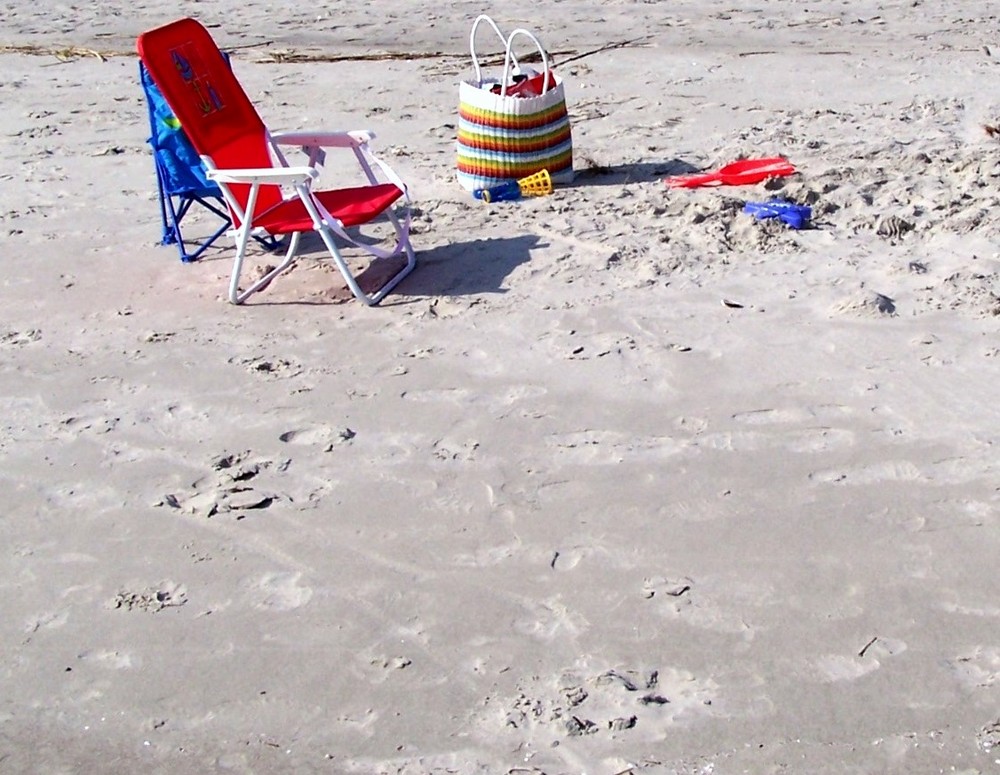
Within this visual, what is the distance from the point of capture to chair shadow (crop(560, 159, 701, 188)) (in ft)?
22.5

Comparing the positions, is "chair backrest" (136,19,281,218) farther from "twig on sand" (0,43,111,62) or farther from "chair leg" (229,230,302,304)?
"twig on sand" (0,43,111,62)

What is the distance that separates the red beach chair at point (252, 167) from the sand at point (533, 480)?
220mm

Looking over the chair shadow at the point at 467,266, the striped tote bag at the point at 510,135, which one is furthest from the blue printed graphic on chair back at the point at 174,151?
the striped tote bag at the point at 510,135

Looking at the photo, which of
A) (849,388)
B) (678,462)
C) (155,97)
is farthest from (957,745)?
(155,97)

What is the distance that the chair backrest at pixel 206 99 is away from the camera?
567cm

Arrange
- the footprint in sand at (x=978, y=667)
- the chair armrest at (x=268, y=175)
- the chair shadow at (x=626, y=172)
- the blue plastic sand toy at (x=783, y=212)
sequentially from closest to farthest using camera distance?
the footprint in sand at (x=978, y=667), the chair armrest at (x=268, y=175), the blue plastic sand toy at (x=783, y=212), the chair shadow at (x=626, y=172)

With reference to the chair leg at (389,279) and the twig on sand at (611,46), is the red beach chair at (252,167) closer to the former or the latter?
the chair leg at (389,279)

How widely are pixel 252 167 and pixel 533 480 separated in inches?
110

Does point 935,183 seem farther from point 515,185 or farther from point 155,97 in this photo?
point 155,97

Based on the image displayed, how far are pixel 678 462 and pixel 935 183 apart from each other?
3030mm

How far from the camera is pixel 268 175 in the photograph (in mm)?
5402

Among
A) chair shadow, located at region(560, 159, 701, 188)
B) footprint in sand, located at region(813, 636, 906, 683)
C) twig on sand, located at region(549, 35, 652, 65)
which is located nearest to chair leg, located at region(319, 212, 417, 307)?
chair shadow, located at region(560, 159, 701, 188)

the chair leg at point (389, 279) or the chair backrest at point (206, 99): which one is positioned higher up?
the chair backrest at point (206, 99)

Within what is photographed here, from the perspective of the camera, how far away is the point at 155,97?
5.99 meters
